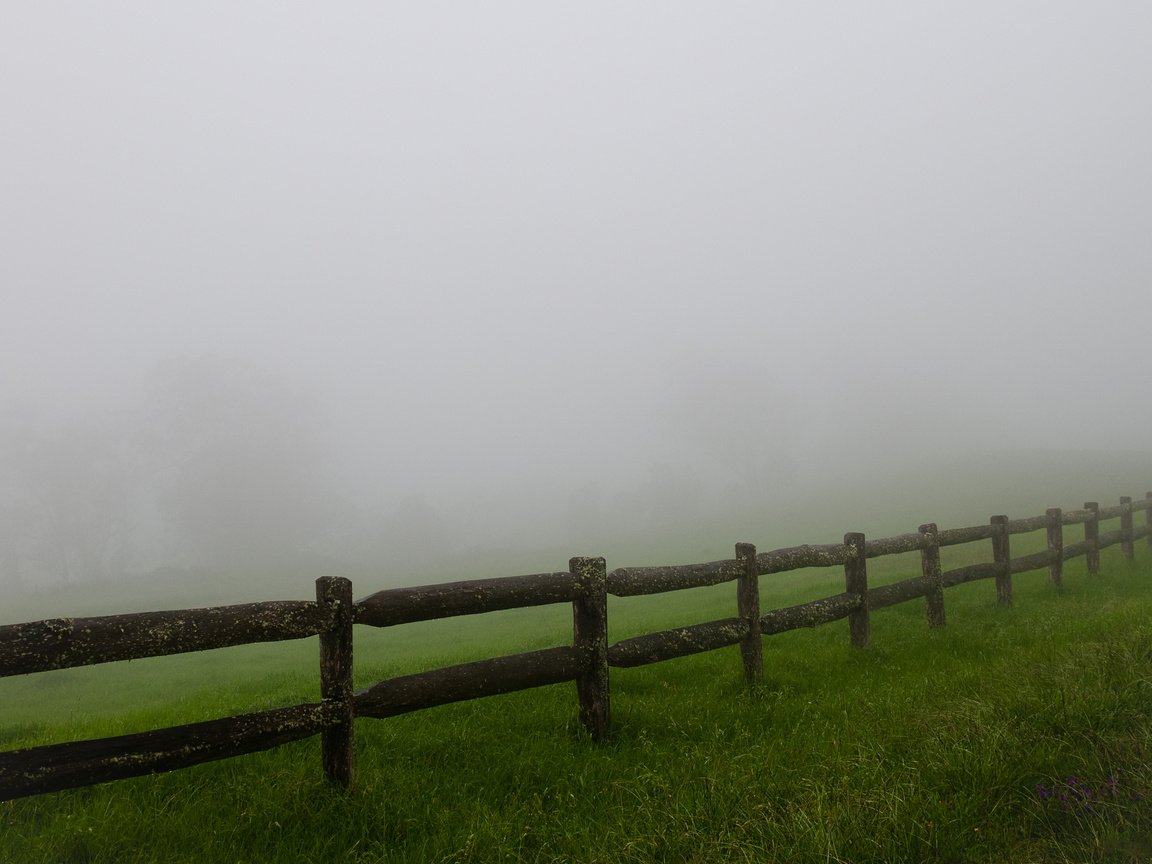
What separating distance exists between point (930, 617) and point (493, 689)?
7186 mm

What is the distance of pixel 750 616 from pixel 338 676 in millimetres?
4124

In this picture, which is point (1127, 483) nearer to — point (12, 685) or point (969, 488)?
point (969, 488)

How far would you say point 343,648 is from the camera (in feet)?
13.8

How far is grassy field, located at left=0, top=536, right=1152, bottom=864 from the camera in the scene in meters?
3.25

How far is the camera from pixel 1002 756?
3748 millimetres

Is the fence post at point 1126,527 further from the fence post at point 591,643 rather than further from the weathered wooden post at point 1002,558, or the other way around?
the fence post at point 591,643

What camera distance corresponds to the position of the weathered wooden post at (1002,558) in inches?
416

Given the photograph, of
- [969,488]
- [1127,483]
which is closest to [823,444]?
[969,488]

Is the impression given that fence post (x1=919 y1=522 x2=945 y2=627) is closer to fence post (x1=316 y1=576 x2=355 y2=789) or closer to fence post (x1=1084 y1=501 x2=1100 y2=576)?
fence post (x1=1084 y1=501 x2=1100 y2=576)

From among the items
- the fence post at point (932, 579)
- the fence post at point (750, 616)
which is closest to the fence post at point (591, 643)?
the fence post at point (750, 616)

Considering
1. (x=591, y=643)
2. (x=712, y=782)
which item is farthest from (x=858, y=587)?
(x=712, y=782)

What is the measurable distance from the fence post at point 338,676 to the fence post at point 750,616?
12.6 ft

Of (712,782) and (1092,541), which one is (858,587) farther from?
(1092,541)

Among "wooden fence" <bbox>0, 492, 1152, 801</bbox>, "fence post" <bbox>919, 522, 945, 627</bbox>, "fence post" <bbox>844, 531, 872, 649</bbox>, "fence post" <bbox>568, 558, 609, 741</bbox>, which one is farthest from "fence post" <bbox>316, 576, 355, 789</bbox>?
"fence post" <bbox>919, 522, 945, 627</bbox>
